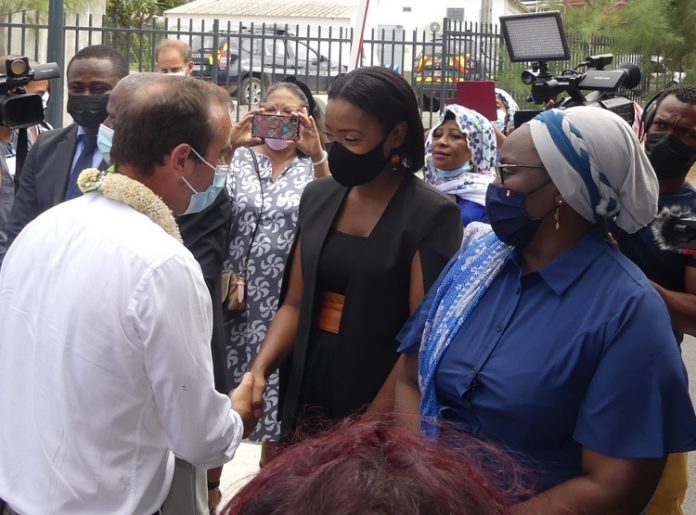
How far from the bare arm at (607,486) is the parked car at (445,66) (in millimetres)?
11248

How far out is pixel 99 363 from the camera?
7.25 ft

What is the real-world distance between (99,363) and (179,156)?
1.85 ft

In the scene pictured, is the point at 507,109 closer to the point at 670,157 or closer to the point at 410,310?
the point at 670,157

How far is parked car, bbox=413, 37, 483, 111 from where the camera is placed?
43.7 ft

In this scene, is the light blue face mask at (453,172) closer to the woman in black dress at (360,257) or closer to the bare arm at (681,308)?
the woman in black dress at (360,257)

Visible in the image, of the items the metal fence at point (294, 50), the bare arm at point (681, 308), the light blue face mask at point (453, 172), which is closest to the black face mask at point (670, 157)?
the bare arm at point (681, 308)

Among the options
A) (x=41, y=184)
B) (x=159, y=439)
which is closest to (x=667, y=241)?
(x=159, y=439)

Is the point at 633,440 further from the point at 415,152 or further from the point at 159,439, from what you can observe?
the point at 415,152

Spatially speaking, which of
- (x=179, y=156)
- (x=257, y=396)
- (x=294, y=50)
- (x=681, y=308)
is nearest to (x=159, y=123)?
(x=179, y=156)

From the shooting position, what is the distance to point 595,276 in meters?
2.29

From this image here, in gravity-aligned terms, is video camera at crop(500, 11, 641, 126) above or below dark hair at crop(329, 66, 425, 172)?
above

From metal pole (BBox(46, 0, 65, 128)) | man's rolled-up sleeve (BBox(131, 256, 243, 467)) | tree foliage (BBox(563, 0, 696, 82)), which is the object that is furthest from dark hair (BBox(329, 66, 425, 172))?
tree foliage (BBox(563, 0, 696, 82))

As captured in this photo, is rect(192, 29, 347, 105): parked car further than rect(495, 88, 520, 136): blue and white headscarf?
Yes

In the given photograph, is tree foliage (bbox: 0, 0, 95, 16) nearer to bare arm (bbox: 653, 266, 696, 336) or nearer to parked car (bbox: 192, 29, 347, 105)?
parked car (bbox: 192, 29, 347, 105)
